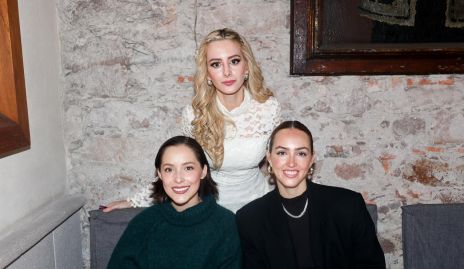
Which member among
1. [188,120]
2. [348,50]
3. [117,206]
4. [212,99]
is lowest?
[117,206]

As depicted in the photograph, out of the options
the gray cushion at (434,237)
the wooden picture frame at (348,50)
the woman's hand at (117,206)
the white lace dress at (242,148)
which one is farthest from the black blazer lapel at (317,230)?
the woman's hand at (117,206)

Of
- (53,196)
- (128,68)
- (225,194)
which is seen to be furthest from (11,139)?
(225,194)

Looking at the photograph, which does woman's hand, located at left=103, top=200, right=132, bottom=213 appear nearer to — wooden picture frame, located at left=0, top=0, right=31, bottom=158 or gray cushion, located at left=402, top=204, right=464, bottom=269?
wooden picture frame, located at left=0, top=0, right=31, bottom=158

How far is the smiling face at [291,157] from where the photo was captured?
1.95 metres

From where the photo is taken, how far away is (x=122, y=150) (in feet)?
8.96

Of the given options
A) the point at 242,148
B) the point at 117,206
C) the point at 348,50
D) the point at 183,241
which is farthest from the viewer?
the point at 348,50

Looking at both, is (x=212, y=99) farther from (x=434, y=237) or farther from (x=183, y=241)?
(x=434, y=237)

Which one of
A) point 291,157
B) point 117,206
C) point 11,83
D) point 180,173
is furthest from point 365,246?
point 11,83

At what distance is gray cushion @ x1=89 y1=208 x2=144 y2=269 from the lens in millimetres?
A: 2328

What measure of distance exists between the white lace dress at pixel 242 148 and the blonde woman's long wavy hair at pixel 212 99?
0.04m

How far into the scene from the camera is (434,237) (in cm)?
233

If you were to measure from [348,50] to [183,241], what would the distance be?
60.3 inches

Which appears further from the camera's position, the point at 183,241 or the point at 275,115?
the point at 275,115

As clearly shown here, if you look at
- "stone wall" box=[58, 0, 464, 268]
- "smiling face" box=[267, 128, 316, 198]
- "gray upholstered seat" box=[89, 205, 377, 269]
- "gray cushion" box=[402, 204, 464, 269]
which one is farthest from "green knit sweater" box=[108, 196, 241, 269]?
"gray cushion" box=[402, 204, 464, 269]
